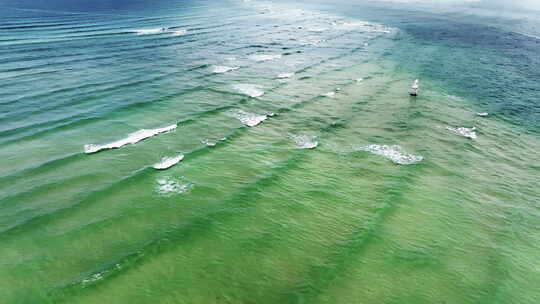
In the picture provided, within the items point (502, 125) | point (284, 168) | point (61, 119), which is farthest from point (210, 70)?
point (502, 125)

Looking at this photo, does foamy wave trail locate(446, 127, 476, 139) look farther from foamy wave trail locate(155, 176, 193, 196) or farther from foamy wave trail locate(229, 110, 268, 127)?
foamy wave trail locate(155, 176, 193, 196)

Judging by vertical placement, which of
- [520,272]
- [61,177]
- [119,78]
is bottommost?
[520,272]

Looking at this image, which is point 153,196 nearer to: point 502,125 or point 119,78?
point 119,78

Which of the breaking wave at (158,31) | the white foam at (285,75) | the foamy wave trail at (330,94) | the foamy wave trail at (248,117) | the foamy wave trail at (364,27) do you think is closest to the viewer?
the foamy wave trail at (248,117)

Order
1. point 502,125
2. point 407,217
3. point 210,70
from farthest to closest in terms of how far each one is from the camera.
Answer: point 210,70 → point 502,125 → point 407,217

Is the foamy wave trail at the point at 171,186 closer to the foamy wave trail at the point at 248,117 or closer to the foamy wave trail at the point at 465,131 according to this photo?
the foamy wave trail at the point at 248,117

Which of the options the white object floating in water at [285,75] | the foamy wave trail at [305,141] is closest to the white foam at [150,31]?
the white object floating in water at [285,75]

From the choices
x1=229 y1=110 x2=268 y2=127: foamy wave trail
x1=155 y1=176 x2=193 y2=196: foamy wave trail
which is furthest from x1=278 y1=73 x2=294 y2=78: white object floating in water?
x1=155 y1=176 x2=193 y2=196: foamy wave trail
